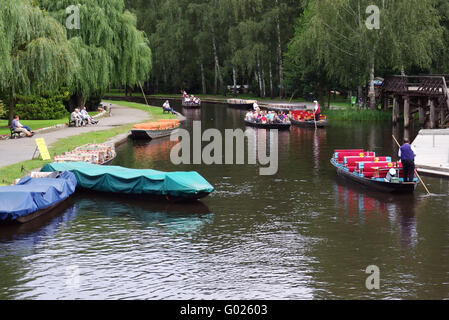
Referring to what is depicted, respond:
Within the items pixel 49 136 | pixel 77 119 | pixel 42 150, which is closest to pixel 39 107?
pixel 77 119

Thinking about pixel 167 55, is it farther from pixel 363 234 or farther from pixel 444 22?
pixel 363 234

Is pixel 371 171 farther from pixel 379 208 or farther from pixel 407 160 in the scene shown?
pixel 379 208

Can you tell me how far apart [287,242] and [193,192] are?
18.0ft

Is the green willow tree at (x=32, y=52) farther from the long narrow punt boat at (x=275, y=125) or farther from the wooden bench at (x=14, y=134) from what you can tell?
the long narrow punt boat at (x=275, y=125)

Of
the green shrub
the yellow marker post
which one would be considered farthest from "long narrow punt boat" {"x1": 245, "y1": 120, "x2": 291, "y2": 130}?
the yellow marker post

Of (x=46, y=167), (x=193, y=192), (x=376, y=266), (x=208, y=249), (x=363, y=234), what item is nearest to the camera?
(x=376, y=266)

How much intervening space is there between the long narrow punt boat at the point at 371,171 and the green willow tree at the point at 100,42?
27.1m

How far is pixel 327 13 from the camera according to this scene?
57875mm

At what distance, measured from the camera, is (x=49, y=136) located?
135 feet

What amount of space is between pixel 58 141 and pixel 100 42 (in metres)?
20.2

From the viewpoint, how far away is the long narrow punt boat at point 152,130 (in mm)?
43062

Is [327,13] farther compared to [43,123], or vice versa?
[327,13]
